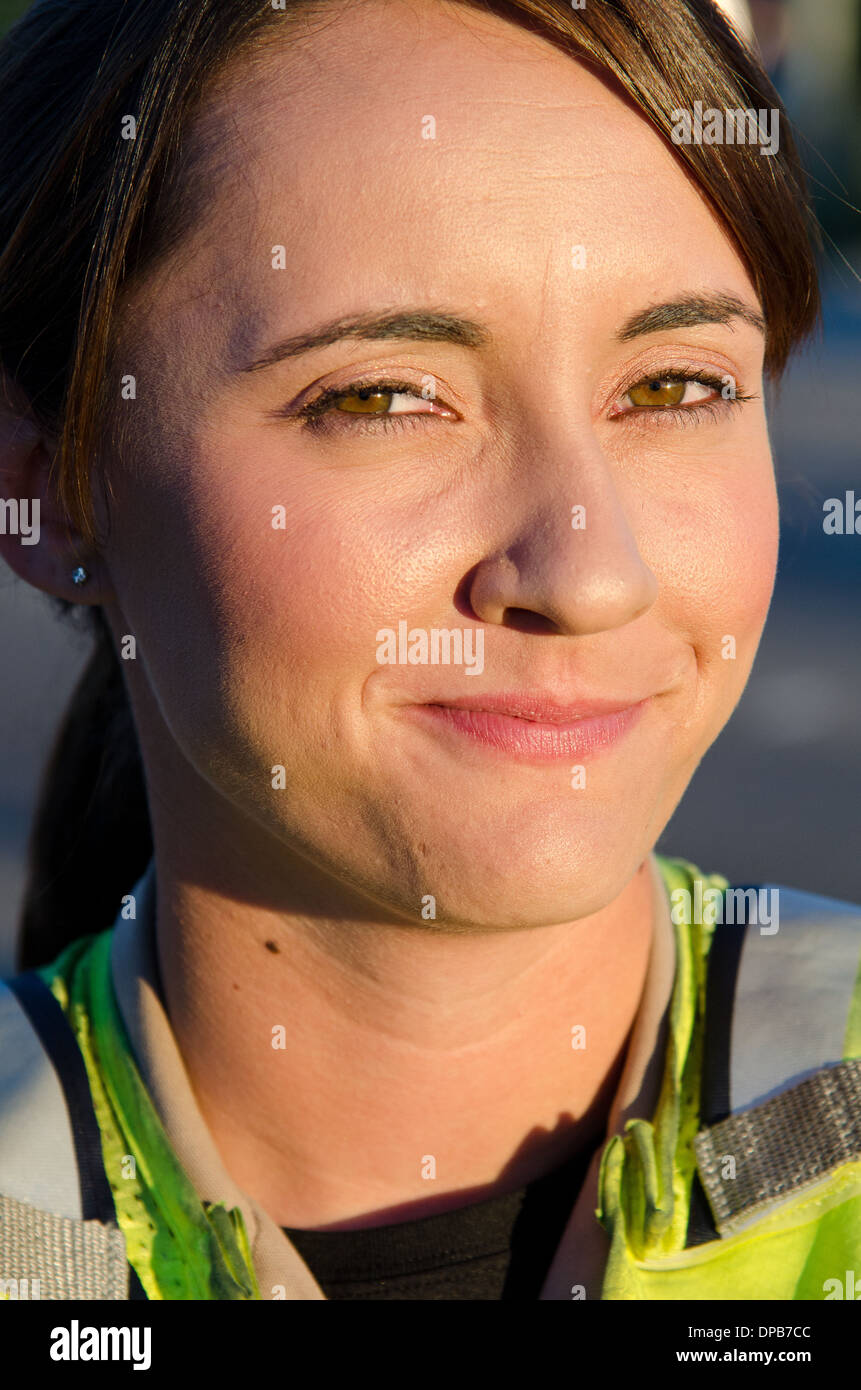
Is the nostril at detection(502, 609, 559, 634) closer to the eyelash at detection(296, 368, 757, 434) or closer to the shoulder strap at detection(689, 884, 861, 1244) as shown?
the eyelash at detection(296, 368, 757, 434)

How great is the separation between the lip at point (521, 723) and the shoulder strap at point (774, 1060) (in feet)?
1.53

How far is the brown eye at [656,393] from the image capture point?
2.01 m

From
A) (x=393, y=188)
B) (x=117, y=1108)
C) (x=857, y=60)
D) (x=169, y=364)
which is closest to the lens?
(x=393, y=188)

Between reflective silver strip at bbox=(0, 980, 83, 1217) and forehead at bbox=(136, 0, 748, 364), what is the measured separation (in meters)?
1.01

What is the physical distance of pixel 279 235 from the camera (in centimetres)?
189

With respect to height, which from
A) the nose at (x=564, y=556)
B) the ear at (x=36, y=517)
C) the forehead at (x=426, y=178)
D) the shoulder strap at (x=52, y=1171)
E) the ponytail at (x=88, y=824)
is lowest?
the shoulder strap at (x=52, y=1171)

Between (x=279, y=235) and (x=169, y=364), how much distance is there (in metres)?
0.23

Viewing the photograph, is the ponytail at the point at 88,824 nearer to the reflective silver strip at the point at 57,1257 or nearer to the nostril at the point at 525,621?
the reflective silver strip at the point at 57,1257

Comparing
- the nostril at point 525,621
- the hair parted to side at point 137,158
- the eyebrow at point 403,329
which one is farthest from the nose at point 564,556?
the hair parted to side at point 137,158

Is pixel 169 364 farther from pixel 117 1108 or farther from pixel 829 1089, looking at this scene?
pixel 829 1089

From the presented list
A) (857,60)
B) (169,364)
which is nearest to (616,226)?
(169,364)

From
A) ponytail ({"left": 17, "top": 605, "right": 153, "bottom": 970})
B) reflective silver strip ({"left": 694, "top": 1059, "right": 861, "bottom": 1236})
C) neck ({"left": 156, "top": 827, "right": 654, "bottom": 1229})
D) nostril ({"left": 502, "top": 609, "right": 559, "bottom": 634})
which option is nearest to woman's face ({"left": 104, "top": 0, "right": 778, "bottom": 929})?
nostril ({"left": 502, "top": 609, "right": 559, "bottom": 634})

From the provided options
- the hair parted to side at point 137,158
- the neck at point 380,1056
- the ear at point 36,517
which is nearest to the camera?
the hair parted to side at point 137,158

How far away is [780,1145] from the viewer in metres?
1.99
